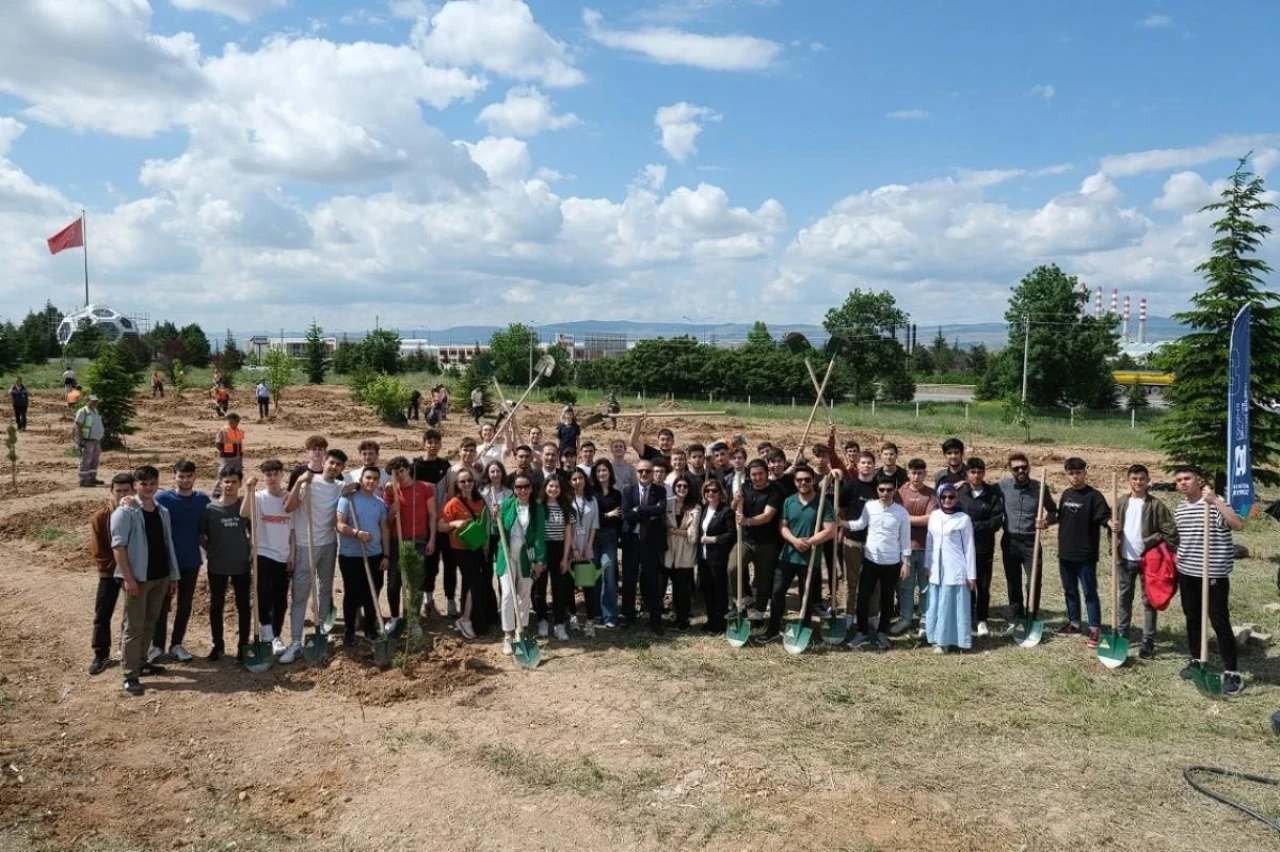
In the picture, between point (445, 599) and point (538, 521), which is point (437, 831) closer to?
point (538, 521)

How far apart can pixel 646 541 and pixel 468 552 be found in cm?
167

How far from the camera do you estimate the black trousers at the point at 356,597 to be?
25.5 feet

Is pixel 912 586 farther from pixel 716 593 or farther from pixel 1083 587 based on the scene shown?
pixel 716 593

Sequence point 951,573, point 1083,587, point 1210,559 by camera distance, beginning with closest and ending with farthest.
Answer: point 1210,559, point 951,573, point 1083,587

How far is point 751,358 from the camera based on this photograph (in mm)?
55656

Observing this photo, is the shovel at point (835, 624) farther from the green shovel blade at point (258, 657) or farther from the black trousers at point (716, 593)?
the green shovel blade at point (258, 657)

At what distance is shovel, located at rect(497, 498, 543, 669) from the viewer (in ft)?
24.9

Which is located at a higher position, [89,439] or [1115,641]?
[89,439]

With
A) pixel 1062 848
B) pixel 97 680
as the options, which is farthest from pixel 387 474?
pixel 1062 848

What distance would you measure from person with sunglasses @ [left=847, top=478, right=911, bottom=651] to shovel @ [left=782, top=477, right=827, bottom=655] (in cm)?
40

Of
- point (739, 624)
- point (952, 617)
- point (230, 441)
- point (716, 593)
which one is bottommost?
point (739, 624)

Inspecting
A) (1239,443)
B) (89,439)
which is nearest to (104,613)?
(1239,443)

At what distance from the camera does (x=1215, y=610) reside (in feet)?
23.4

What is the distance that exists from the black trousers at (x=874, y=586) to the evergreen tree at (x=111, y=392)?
65.6ft
